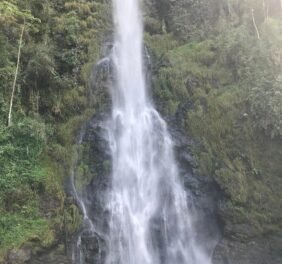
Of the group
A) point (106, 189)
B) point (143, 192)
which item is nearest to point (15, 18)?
point (106, 189)

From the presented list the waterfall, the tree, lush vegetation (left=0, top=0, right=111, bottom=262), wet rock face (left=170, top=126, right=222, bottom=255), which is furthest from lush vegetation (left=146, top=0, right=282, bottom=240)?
the tree

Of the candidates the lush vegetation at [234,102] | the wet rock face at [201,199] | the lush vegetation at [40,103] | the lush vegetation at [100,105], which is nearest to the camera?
the lush vegetation at [40,103]

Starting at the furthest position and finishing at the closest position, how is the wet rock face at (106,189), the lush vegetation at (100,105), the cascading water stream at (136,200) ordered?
the wet rock face at (106,189) < the cascading water stream at (136,200) < the lush vegetation at (100,105)

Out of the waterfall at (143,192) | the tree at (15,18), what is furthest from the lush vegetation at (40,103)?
the waterfall at (143,192)

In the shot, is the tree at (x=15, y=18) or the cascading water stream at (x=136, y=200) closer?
the cascading water stream at (x=136, y=200)

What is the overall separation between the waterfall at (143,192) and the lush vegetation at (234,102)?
3.13 ft

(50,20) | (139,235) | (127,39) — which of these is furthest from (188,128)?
(50,20)

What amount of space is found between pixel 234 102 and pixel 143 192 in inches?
191

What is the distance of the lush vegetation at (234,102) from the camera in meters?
13.8

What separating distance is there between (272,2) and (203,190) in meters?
10.7

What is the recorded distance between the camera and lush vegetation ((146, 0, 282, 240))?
45.2 feet

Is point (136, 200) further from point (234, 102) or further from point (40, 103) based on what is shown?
point (234, 102)

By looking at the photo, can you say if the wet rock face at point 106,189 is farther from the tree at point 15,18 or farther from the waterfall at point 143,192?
the tree at point 15,18

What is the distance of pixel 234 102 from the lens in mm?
15492
